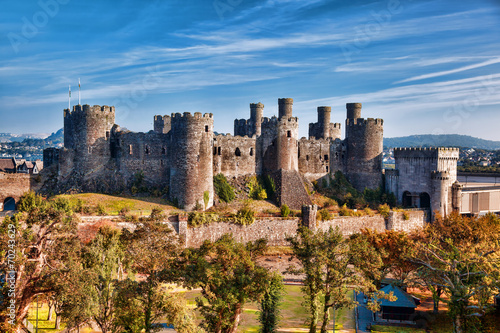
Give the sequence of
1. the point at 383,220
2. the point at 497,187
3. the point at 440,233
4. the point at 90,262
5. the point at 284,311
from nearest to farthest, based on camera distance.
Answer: the point at 90,262 → the point at 284,311 → the point at 440,233 → the point at 383,220 → the point at 497,187

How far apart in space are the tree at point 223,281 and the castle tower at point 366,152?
33914mm

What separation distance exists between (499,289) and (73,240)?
2484 centimetres

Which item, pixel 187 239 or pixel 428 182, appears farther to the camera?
pixel 428 182

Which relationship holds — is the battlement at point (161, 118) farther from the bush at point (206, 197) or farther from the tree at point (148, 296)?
the tree at point (148, 296)

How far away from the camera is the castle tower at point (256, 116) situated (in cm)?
6088

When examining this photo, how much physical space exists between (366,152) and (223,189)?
20.0 meters

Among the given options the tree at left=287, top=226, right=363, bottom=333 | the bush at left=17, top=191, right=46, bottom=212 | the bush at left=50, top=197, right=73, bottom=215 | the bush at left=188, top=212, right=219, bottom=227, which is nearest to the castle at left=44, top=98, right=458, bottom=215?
the bush at left=188, top=212, right=219, bottom=227

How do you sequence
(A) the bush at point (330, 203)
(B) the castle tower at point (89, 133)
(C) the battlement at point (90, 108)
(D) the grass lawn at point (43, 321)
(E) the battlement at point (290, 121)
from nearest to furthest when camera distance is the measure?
1. (D) the grass lawn at point (43, 321)
2. (C) the battlement at point (90, 108)
3. (B) the castle tower at point (89, 133)
4. (E) the battlement at point (290, 121)
5. (A) the bush at point (330, 203)

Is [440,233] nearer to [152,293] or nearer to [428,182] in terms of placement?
[428,182]

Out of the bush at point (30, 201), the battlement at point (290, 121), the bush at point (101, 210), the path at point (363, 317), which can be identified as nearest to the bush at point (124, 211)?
the bush at point (101, 210)

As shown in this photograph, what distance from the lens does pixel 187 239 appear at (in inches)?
1731

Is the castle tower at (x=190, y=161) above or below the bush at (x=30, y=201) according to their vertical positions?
above

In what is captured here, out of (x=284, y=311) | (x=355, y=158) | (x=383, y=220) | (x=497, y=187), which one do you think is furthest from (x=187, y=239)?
(x=497, y=187)

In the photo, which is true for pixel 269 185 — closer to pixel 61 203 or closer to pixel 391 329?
pixel 61 203
